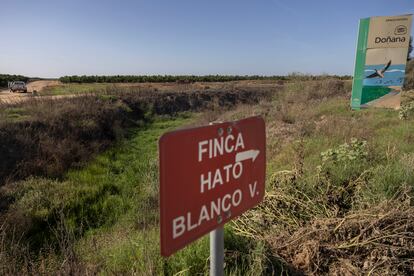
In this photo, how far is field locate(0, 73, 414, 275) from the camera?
2.53 metres

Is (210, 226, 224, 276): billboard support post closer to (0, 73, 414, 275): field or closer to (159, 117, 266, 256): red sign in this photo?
(159, 117, 266, 256): red sign

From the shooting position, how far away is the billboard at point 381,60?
6621 millimetres

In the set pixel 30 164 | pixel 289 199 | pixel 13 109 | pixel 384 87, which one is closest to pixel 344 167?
pixel 289 199

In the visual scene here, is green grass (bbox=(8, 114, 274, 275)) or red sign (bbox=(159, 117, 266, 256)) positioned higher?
red sign (bbox=(159, 117, 266, 256))

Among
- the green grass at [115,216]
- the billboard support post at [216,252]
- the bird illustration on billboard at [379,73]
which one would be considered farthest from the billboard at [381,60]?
the billboard support post at [216,252]

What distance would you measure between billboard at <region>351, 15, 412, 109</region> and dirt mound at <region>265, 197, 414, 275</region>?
17.4 feet

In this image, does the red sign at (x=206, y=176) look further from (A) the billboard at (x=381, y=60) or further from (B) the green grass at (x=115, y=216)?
(A) the billboard at (x=381, y=60)

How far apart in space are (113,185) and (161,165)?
25.7ft

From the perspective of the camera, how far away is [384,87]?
733cm

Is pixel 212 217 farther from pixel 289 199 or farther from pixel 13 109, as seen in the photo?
pixel 13 109

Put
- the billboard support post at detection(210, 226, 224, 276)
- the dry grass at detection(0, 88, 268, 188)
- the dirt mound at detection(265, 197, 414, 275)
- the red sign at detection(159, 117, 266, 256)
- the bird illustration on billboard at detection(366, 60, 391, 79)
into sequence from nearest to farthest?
the red sign at detection(159, 117, 266, 256)
the billboard support post at detection(210, 226, 224, 276)
the dirt mound at detection(265, 197, 414, 275)
the bird illustration on billboard at detection(366, 60, 391, 79)
the dry grass at detection(0, 88, 268, 188)

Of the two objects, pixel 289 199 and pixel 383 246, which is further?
pixel 289 199

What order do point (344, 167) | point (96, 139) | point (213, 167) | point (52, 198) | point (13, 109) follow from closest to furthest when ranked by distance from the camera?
point (213, 167), point (344, 167), point (52, 198), point (96, 139), point (13, 109)

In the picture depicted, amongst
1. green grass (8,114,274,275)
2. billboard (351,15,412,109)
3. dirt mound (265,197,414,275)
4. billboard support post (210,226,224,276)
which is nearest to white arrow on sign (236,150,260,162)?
billboard support post (210,226,224,276)
